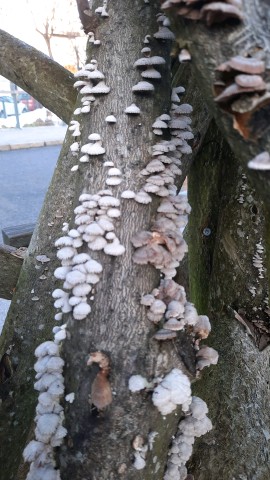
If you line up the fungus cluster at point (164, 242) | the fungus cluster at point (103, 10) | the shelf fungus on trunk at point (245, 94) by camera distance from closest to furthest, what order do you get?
the shelf fungus on trunk at point (245, 94) → the fungus cluster at point (164, 242) → the fungus cluster at point (103, 10)

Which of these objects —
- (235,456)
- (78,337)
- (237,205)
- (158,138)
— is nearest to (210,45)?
(158,138)

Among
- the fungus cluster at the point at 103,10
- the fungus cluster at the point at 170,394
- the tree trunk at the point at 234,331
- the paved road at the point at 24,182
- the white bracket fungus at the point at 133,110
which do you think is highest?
the fungus cluster at the point at 103,10

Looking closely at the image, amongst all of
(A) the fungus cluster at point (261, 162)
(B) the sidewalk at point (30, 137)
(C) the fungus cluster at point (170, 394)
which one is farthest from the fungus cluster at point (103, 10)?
(B) the sidewalk at point (30, 137)

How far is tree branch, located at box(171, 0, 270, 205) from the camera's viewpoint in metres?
0.72

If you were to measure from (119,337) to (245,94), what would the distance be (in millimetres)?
596

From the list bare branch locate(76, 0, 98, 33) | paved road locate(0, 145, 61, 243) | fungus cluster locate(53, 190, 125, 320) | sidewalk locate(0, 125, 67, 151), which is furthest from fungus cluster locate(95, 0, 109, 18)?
sidewalk locate(0, 125, 67, 151)

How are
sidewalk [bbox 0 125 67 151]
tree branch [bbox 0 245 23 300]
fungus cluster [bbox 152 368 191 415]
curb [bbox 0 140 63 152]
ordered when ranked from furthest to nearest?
sidewalk [bbox 0 125 67 151] → curb [bbox 0 140 63 152] → tree branch [bbox 0 245 23 300] → fungus cluster [bbox 152 368 191 415]

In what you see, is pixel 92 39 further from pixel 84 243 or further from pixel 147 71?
pixel 84 243

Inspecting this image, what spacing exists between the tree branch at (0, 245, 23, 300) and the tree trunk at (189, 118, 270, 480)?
830 millimetres

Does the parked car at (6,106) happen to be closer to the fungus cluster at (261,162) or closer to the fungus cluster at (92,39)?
the fungus cluster at (92,39)

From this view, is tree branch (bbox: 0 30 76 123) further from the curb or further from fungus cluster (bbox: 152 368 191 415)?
the curb

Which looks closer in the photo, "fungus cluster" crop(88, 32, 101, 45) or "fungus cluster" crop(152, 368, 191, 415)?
"fungus cluster" crop(152, 368, 191, 415)

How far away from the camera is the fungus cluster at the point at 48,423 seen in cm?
97

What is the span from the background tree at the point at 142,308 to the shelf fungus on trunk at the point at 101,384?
0.06ft
